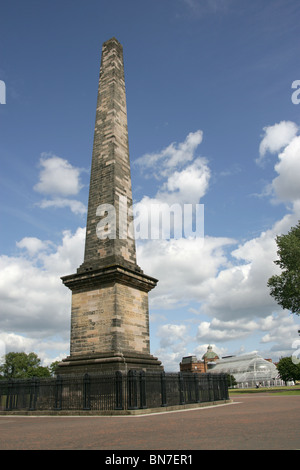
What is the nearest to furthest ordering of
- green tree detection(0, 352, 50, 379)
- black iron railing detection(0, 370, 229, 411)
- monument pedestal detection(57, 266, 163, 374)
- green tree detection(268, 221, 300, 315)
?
black iron railing detection(0, 370, 229, 411) < monument pedestal detection(57, 266, 163, 374) < green tree detection(268, 221, 300, 315) < green tree detection(0, 352, 50, 379)

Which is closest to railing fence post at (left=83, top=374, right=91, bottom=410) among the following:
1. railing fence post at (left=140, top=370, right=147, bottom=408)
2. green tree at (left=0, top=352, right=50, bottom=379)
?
railing fence post at (left=140, top=370, right=147, bottom=408)

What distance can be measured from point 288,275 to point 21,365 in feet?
224

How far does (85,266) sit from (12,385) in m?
6.17

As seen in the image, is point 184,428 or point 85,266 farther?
point 85,266

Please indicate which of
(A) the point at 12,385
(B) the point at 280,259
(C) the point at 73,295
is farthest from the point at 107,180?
(B) the point at 280,259

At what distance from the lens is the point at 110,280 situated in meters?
15.2

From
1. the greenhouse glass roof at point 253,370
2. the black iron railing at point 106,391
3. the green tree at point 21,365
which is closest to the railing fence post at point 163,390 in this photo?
the black iron railing at point 106,391

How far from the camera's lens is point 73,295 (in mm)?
16375

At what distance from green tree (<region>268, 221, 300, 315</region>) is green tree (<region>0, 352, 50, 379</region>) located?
62.4 m

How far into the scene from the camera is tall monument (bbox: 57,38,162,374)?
577 inches

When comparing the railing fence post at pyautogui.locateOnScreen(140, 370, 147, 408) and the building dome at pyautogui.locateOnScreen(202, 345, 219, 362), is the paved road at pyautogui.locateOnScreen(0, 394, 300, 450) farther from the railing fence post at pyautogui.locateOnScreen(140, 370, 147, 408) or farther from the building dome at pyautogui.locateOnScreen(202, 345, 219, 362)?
the building dome at pyautogui.locateOnScreen(202, 345, 219, 362)

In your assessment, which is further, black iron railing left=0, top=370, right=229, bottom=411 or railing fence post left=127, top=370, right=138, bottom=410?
black iron railing left=0, top=370, right=229, bottom=411
